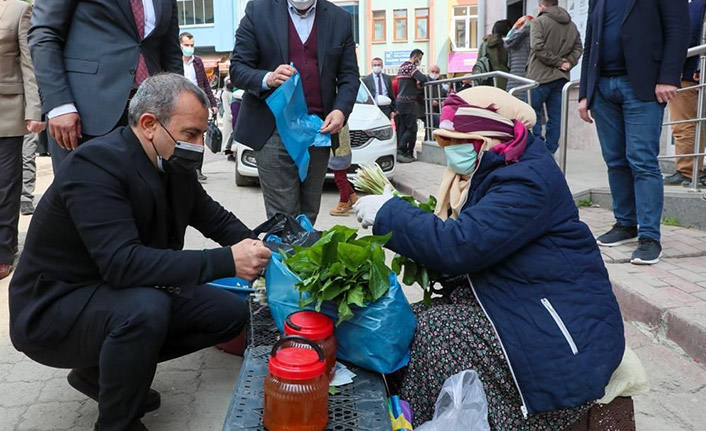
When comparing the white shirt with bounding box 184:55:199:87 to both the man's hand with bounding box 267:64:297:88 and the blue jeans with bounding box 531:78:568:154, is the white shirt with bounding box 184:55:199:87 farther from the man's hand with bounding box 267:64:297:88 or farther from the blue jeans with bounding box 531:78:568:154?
the man's hand with bounding box 267:64:297:88

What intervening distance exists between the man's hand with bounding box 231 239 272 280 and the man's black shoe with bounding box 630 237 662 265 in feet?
9.48

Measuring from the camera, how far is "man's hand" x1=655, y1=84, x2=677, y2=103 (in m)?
4.13

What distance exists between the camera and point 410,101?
11852mm

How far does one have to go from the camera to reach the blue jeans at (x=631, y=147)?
167 inches

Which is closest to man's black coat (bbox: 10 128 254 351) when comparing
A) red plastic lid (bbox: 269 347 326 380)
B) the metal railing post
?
red plastic lid (bbox: 269 347 326 380)

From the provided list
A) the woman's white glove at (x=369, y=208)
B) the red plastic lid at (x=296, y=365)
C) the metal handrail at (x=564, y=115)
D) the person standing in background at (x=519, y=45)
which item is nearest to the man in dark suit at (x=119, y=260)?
the woman's white glove at (x=369, y=208)

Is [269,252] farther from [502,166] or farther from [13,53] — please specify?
[13,53]

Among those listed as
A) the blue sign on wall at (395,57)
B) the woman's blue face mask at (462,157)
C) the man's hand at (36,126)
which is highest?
the blue sign on wall at (395,57)

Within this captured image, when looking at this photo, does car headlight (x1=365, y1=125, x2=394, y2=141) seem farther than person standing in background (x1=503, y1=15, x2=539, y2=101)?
No

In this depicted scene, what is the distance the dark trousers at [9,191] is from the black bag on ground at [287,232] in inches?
99.1

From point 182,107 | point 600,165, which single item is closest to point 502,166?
point 182,107

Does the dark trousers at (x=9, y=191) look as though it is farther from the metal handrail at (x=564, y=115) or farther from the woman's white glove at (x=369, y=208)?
the metal handrail at (x=564, y=115)

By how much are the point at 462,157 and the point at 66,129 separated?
1.90 metres

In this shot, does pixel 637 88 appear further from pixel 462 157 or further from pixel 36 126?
pixel 36 126
